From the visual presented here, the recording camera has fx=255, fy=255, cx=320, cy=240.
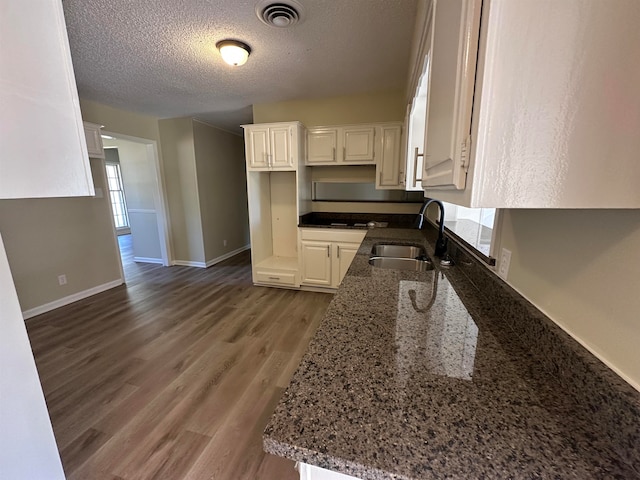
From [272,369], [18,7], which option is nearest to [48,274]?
[272,369]

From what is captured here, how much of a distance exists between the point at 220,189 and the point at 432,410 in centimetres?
492

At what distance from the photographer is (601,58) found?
0.42 metres

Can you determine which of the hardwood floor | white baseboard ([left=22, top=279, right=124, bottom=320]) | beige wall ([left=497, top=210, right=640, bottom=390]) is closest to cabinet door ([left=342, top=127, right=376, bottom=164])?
the hardwood floor

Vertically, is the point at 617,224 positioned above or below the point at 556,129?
below

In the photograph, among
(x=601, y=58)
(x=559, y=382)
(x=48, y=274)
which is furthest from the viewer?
(x=48, y=274)

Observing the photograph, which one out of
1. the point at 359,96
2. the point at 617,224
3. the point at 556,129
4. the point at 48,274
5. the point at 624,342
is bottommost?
the point at 48,274

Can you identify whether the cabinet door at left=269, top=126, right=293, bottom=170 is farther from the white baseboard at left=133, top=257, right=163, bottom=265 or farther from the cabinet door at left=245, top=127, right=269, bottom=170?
the white baseboard at left=133, top=257, right=163, bottom=265

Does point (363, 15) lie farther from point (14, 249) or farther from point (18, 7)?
point (14, 249)

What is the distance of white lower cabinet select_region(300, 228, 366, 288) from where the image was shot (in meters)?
3.05

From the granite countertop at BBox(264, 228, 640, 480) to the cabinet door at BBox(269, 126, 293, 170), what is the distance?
102 inches

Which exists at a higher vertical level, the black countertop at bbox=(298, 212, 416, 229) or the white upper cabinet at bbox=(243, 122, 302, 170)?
the white upper cabinet at bbox=(243, 122, 302, 170)

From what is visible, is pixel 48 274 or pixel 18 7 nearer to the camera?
pixel 18 7

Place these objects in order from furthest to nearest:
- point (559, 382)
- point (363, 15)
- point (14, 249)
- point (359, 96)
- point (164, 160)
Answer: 1. point (164, 160)
2. point (359, 96)
3. point (14, 249)
4. point (363, 15)
5. point (559, 382)

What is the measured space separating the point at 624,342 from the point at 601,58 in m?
0.52
